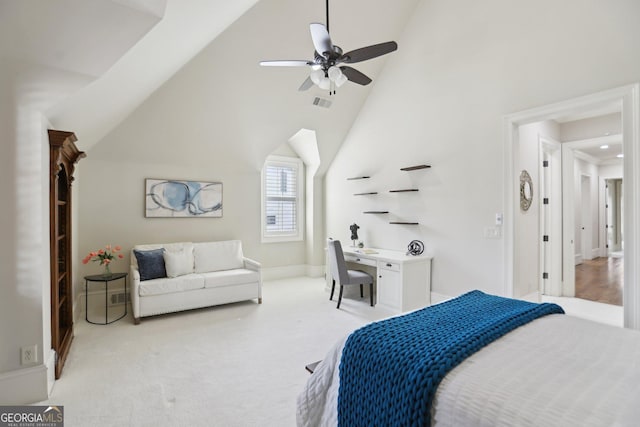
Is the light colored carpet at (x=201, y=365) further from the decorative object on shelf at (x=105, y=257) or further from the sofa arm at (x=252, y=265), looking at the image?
the decorative object on shelf at (x=105, y=257)

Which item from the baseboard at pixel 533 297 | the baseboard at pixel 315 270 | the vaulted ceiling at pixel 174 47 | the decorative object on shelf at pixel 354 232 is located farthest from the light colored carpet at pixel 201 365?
the vaulted ceiling at pixel 174 47

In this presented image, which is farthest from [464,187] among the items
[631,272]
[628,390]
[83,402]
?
[83,402]

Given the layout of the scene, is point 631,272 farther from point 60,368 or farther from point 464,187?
point 60,368

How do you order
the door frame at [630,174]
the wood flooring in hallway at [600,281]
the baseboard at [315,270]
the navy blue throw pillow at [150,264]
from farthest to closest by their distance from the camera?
the baseboard at [315,270] < the wood flooring in hallway at [600,281] < the navy blue throw pillow at [150,264] < the door frame at [630,174]

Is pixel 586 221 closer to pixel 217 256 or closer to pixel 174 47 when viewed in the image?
pixel 217 256

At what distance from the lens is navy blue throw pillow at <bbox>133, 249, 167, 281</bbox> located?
4.05 m

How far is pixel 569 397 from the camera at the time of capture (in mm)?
1072

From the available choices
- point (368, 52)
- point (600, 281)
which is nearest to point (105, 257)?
point (368, 52)

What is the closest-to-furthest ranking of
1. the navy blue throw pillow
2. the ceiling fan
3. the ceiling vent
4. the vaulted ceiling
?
the vaulted ceiling → the ceiling fan → the navy blue throw pillow → the ceiling vent

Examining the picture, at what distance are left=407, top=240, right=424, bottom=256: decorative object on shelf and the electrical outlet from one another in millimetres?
4017

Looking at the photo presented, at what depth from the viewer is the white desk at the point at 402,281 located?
13.3ft

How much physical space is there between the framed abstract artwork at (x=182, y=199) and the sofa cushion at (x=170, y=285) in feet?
3.96

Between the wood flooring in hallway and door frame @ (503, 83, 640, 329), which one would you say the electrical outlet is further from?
the wood flooring in hallway

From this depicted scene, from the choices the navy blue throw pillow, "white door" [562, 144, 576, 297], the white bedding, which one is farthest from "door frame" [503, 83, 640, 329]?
the navy blue throw pillow
